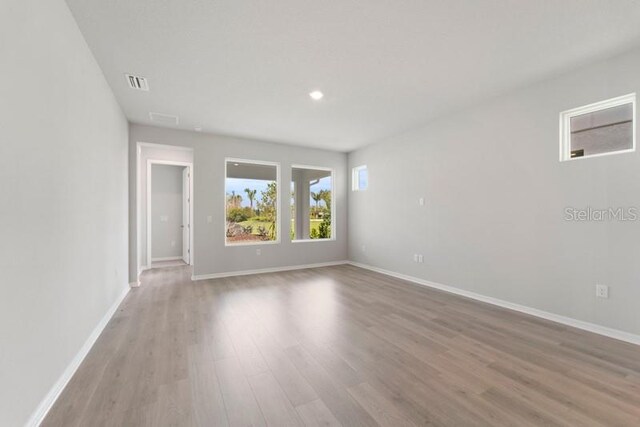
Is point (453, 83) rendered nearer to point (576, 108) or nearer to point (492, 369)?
point (576, 108)

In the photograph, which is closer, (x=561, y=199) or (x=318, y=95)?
(x=561, y=199)

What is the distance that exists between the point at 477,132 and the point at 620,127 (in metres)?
1.42

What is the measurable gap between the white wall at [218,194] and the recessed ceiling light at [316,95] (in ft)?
7.96

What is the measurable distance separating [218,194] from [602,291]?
5.60 metres

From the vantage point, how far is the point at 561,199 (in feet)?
10.1

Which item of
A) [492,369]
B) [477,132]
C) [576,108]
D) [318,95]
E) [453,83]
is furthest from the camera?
[477,132]

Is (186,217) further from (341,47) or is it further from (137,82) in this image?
(341,47)

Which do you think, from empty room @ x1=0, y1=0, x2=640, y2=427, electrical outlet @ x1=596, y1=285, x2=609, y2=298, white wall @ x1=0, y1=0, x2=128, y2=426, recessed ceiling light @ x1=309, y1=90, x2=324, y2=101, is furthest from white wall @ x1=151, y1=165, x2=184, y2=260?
electrical outlet @ x1=596, y1=285, x2=609, y2=298

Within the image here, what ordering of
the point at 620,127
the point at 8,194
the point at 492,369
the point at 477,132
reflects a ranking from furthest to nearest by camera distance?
1. the point at 477,132
2. the point at 620,127
3. the point at 492,369
4. the point at 8,194

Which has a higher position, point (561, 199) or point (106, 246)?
point (561, 199)

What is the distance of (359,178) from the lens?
6.61 m

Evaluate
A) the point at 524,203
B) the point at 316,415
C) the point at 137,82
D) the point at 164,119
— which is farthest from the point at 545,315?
the point at 164,119

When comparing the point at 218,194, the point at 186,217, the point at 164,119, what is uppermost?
the point at 164,119

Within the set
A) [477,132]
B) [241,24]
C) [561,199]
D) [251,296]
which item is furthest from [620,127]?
[251,296]
